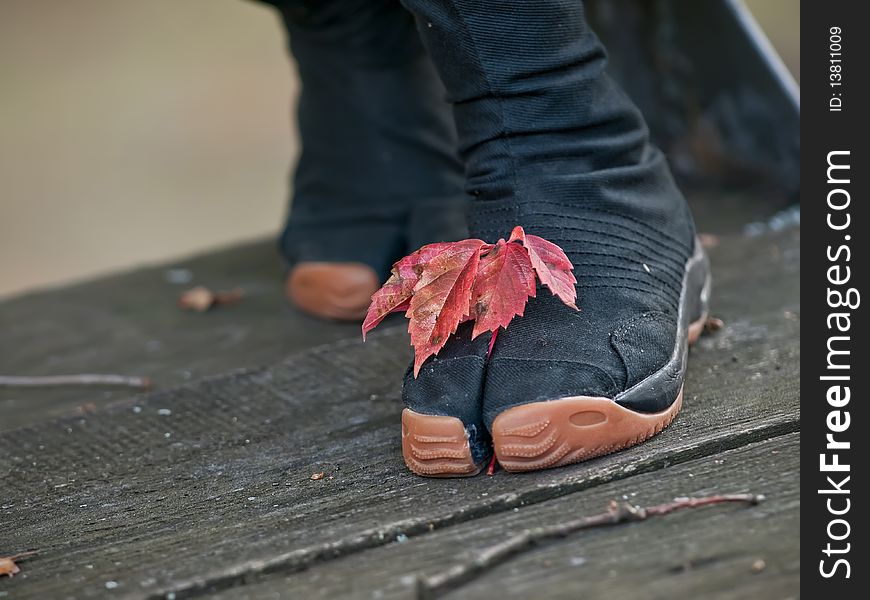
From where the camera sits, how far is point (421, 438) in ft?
3.05

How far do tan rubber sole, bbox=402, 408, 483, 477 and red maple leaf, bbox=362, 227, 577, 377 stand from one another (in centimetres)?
5

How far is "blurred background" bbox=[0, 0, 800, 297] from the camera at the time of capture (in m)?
2.95

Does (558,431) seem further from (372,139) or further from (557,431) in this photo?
(372,139)

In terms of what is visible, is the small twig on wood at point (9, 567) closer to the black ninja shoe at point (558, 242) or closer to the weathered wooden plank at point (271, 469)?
the weathered wooden plank at point (271, 469)

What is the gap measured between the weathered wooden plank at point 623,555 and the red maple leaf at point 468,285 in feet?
0.56

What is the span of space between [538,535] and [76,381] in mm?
765

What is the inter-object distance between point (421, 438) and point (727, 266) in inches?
29.8

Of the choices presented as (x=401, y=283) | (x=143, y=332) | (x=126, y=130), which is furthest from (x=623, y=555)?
(x=126, y=130)

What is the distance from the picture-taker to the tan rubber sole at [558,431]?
0.91 meters

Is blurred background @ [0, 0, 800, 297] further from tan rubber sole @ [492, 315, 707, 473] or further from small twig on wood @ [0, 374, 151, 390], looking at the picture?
tan rubber sole @ [492, 315, 707, 473]

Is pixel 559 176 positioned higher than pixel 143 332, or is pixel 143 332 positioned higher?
pixel 559 176

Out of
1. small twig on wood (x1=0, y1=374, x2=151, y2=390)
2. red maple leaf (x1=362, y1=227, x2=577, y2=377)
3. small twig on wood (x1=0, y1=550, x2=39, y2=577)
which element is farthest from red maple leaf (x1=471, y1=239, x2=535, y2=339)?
small twig on wood (x1=0, y1=374, x2=151, y2=390)

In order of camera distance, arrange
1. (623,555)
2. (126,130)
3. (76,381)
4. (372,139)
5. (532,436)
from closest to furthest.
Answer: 1. (623,555)
2. (532,436)
3. (76,381)
4. (372,139)
5. (126,130)

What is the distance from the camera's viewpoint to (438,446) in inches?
36.3
